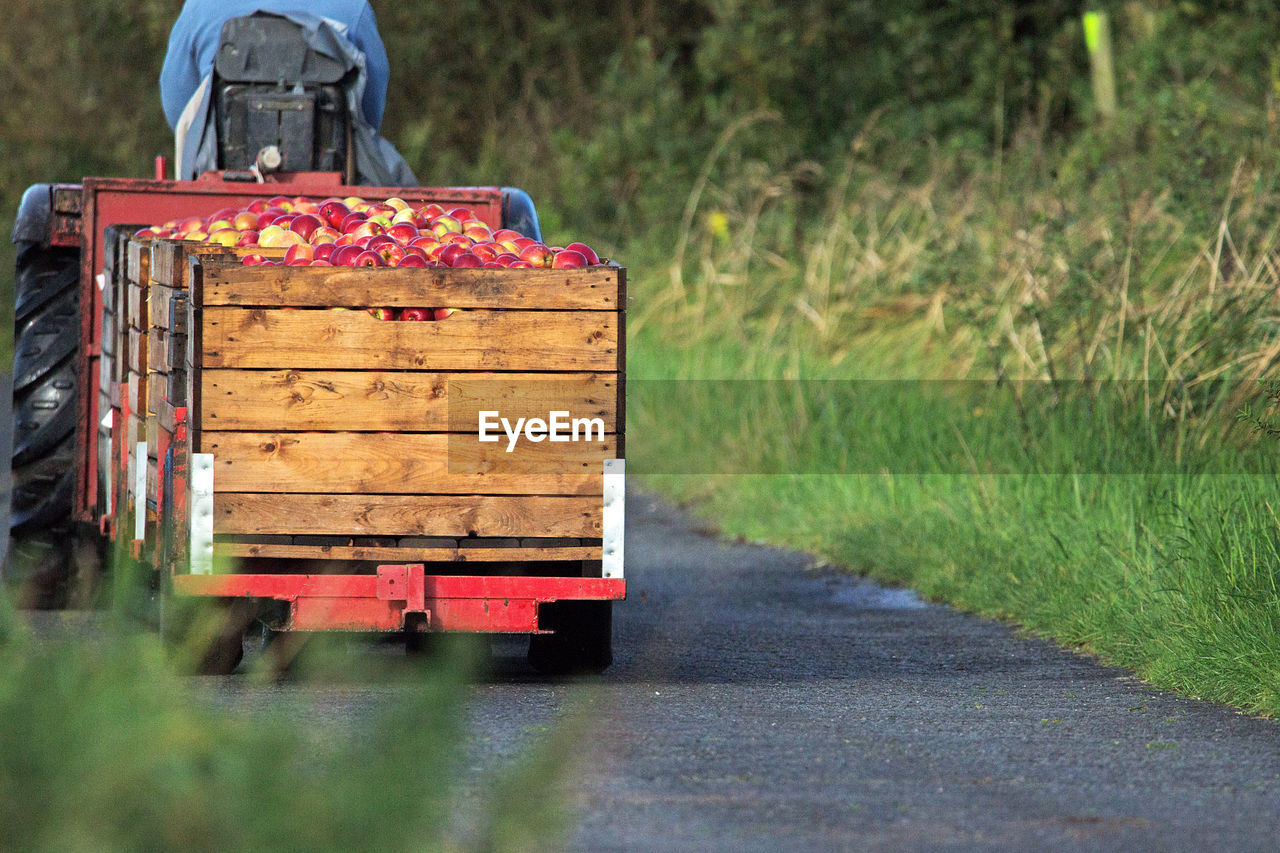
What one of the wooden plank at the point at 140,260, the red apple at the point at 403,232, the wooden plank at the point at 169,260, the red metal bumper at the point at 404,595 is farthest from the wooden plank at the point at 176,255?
the red metal bumper at the point at 404,595

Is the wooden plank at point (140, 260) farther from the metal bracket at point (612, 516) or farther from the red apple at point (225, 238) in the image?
the metal bracket at point (612, 516)

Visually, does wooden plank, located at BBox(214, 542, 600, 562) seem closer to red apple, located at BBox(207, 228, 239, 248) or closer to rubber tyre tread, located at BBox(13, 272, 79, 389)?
red apple, located at BBox(207, 228, 239, 248)

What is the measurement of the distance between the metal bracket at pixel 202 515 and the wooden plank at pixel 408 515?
0.03 meters

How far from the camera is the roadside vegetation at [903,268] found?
811cm

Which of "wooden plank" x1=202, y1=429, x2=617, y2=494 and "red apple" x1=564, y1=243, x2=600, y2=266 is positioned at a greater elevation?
"red apple" x1=564, y1=243, x2=600, y2=266

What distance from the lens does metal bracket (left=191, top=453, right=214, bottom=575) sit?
6578mm

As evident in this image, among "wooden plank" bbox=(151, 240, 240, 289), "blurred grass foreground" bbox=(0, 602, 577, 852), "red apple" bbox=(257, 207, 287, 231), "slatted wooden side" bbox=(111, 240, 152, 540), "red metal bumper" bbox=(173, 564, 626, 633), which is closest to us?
"blurred grass foreground" bbox=(0, 602, 577, 852)

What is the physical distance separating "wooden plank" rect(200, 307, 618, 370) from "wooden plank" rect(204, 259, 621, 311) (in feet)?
0.11

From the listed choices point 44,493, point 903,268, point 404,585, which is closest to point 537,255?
point 404,585

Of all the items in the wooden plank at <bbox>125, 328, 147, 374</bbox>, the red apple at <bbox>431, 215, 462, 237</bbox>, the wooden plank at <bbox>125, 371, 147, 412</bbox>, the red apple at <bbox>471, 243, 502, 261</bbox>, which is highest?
the red apple at <bbox>431, 215, 462, 237</bbox>

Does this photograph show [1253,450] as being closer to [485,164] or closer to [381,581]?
[381,581]

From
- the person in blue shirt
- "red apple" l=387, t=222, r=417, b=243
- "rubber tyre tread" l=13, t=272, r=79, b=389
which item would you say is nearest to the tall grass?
"red apple" l=387, t=222, r=417, b=243

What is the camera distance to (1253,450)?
385 inches

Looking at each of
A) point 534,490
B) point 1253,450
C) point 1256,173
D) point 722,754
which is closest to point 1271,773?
point 722,754
